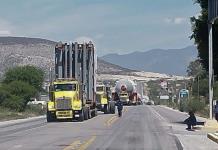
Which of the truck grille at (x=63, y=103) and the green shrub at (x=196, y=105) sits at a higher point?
the truck grille at (x=63, y=103)

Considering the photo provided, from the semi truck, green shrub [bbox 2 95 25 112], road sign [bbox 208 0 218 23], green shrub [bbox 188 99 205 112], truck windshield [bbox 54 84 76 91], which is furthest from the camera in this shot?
green shrub [bbox 2 95 25 112]

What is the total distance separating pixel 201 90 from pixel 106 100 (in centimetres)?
4334

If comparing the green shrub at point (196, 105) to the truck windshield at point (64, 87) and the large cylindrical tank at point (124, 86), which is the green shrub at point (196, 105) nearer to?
the large cylindrical tank at point (124, 86)

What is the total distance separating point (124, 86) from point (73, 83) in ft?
160

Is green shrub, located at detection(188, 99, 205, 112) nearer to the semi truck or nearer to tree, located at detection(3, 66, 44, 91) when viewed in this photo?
the semi truck

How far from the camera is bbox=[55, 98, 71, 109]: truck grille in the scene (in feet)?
161

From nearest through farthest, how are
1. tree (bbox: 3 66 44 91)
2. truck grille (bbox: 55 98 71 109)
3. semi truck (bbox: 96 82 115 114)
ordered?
1. truck grille (bbox: 55 98 71 109)
2. semi truck (bbox: 96 82 115 114)
3. tree (bbox: 3 66 44 91)

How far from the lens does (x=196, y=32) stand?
44.8 meters

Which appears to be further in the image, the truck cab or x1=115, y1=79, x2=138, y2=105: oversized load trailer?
x1=115, y1=79, x2=138, y2=105: oversized load trailer

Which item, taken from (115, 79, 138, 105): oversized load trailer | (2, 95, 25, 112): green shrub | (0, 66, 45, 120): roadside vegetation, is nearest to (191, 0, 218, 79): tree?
(0, 66, 45, 120): roadside vegetation

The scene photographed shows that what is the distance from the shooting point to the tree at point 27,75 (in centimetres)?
10647

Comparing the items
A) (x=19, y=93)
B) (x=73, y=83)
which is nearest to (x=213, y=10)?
(x=73, y=83)

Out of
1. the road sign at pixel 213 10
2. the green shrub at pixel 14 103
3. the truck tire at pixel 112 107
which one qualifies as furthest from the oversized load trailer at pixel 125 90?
the road sign at pixel 213 10

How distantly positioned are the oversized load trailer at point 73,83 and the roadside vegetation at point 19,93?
17.1m
